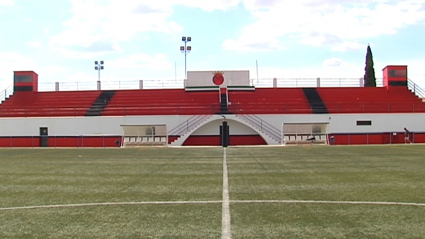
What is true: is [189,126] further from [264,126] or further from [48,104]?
[48,104]

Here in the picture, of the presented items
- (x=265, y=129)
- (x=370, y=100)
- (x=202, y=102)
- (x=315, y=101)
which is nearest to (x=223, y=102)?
(x=202, y=102)

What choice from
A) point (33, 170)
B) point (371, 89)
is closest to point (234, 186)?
point (33, 170)

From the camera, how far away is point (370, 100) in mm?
42188

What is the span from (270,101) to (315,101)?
427 cm

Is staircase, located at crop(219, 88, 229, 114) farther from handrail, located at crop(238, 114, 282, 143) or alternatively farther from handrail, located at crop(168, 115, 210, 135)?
handrail, located at crop(168, 115, 210, 135)

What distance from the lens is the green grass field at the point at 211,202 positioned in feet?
21.8

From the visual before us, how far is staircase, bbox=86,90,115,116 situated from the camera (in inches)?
1539

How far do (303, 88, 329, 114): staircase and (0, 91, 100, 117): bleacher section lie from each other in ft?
67.3

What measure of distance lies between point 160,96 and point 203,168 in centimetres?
2903

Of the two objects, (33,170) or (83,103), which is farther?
(83,103)

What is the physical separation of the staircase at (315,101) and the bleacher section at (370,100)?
385 mm

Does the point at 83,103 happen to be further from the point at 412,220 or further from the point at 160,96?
the point at 412,220

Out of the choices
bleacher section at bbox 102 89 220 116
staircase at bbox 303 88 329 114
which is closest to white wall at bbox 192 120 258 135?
bleacher section at bbox 102 89 220 116

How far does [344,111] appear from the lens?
126 feet
